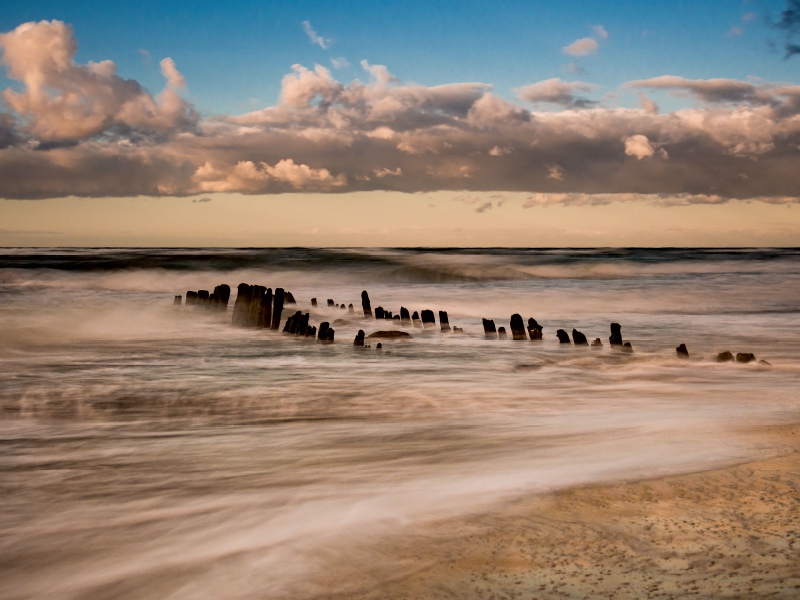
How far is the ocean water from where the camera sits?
3107 mm

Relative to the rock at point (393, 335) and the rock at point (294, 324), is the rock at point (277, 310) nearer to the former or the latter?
the rock at point (294, 324)

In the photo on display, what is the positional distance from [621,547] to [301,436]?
3.19 m

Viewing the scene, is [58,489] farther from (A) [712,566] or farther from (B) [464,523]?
(A) [712,566]

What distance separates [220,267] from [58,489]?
135 feet

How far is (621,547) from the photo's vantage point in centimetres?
279

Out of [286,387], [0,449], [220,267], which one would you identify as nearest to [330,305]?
[286,387]

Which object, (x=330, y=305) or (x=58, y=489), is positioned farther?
(x=330, y=305)

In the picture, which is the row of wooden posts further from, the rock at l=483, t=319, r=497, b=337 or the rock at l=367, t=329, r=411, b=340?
the rock at l=367, t=329, r=411, b=340

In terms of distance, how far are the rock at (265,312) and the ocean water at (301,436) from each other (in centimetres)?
58

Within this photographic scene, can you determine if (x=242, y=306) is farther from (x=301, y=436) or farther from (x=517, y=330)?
(x=301, y=436)

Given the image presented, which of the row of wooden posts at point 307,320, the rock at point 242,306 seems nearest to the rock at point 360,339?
the row of wooden posts at point 307,320

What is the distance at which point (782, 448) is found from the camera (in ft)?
14.4

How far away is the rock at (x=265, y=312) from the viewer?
45.4 feet

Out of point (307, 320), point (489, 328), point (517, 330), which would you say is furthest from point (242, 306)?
point (517, 330)
